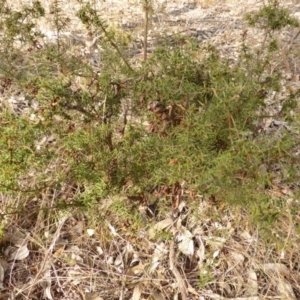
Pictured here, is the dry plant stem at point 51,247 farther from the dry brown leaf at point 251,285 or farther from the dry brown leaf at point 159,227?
the dry brown leaf at point 251,285

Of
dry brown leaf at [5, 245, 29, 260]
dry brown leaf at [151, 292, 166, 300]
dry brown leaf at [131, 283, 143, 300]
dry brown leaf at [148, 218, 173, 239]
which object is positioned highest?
dry brown leaf at [148, 218, 173, 239]

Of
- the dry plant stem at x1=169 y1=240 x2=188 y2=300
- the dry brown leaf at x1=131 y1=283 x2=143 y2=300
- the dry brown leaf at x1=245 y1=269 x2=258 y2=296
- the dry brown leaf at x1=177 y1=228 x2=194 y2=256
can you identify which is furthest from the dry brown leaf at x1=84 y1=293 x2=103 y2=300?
the dry brown leaf at x1=245 y1=269 x2=258 y2=296

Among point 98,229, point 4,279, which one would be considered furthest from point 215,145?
point 4,279

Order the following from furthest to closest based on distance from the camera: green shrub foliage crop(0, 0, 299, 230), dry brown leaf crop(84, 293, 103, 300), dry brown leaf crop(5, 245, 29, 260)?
dry brown leaf crop(5, 245, 29, 260) → dry brown leaf crop(84, 293, 103, 300) → green shrub foliage crop(0, 0, 299, 230)

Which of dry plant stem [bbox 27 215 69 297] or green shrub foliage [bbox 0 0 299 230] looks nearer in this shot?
green shrub foliage [bbox 0 0 299 230]

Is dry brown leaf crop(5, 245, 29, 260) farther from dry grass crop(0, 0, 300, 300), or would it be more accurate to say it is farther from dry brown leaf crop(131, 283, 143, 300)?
dry brown leaf crop(131, 283, 143, 300)

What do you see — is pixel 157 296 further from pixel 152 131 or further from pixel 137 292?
pixel 152 131

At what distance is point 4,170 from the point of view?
1.64m

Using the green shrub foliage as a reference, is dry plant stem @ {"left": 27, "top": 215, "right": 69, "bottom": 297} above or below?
below

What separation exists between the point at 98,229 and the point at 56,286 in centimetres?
33

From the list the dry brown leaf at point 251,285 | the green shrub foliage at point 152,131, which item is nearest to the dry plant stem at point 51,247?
the green shrub foliage at point 152,131

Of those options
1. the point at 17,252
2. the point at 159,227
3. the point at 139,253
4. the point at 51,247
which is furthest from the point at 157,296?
the point at 17,252

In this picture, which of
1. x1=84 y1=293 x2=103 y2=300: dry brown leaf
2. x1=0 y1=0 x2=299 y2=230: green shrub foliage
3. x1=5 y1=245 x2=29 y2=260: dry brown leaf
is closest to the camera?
x1=0 y1=0 x2=299 y2=230: green shrub foliage

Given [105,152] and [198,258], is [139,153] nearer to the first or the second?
[105,152]
